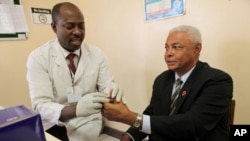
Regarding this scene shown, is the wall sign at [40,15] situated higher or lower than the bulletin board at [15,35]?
higher

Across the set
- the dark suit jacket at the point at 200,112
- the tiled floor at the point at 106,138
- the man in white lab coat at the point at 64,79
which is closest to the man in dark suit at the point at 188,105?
the dark suit jacket at the point at 200,112

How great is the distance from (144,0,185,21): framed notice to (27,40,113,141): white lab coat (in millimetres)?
739

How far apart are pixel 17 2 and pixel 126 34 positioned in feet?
Result: 3.82

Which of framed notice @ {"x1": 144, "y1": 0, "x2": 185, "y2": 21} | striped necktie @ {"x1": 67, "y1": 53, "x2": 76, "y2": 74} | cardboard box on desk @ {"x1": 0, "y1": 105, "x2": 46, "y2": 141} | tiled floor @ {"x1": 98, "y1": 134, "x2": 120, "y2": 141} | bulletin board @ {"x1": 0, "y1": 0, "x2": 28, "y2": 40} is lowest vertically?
tiled floor @ {"x1": 98, "y1": 134, "x2": 120, "y2": 141}

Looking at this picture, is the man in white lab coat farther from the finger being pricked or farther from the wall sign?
the wall sign

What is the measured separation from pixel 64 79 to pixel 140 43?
3.24 feet

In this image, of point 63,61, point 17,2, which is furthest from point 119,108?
point 17,2

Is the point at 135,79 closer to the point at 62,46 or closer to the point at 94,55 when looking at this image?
the point at 94,55

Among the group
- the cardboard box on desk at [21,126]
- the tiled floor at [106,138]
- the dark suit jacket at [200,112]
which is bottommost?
the tiled floor at [106,138]

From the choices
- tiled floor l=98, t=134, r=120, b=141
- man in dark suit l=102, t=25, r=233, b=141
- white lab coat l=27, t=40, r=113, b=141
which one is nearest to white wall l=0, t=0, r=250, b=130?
tiled floor l=98, t=134, r=120, b=141

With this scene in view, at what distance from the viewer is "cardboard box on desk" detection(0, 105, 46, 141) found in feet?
1.86

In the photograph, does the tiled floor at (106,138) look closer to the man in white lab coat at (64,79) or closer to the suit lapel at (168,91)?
the man in white lab coat at (64,79)

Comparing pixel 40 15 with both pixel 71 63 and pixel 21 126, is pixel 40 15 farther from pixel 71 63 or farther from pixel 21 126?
pixel 21 126

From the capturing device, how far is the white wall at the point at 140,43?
58.6 inches
